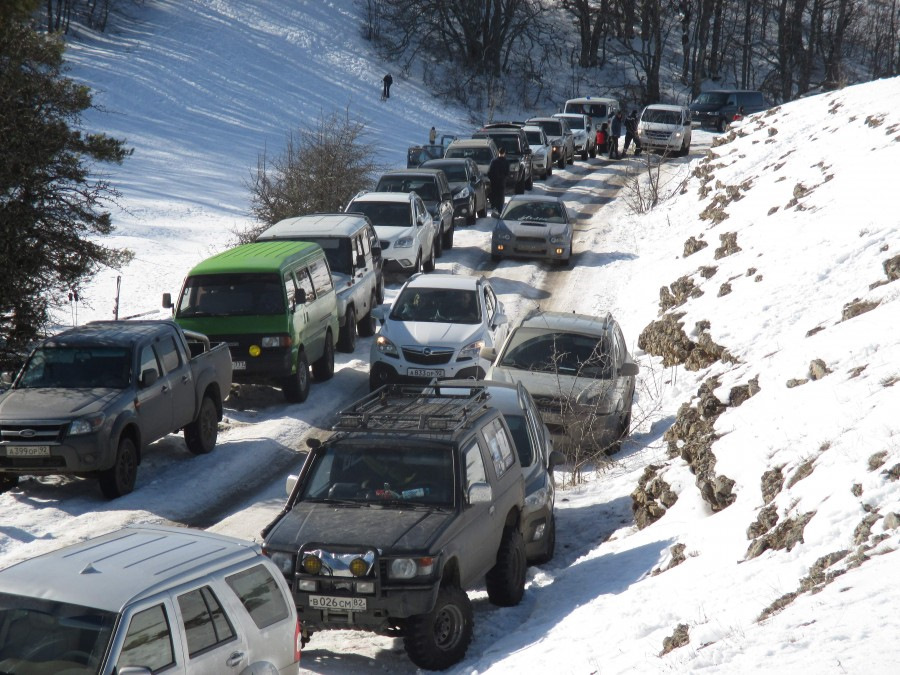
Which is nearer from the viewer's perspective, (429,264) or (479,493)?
(479,493)

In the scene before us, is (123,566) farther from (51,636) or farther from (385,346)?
(385,346)

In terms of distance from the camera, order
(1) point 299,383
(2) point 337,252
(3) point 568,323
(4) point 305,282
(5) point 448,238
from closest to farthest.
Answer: (3) point 568,323 → (1) point 299,383 → (4) point 305,282 → (2) point 337,252 → (5) point 448,238

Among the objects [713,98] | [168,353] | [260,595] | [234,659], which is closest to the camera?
[234,659]

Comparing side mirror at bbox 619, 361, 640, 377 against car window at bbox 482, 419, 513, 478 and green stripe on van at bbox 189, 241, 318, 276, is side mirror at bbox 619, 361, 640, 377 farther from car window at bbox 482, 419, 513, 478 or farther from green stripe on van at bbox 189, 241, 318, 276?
green stripe on van at bbox 189, 241, 318, 276

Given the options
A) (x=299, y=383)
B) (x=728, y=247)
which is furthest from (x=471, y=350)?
(x=728, y=247)

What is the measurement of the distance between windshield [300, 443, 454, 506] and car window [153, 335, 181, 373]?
197 inches

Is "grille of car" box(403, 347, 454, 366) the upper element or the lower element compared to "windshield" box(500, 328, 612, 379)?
lower

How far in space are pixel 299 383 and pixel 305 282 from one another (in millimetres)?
1668

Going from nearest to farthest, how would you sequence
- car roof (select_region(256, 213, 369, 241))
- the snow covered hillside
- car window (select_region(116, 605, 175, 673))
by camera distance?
car window (select_region(116, 605, 175, 673)) < the snow covered hillside < car roof (select_region(256, 213, 369, 241))

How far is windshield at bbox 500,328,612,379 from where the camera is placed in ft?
46.1

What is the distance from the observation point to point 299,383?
15.7m

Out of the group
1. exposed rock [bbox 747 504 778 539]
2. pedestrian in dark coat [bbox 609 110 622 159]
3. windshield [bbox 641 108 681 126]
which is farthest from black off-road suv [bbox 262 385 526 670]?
pedestrian in dark coat [bbox 609 110 622 159]

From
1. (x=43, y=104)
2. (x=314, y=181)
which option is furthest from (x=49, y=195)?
(x=314, y=181)

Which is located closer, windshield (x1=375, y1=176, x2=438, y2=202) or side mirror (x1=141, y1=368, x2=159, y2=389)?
side mirror (x1=141, y1=368, x2=159, y2=389)
